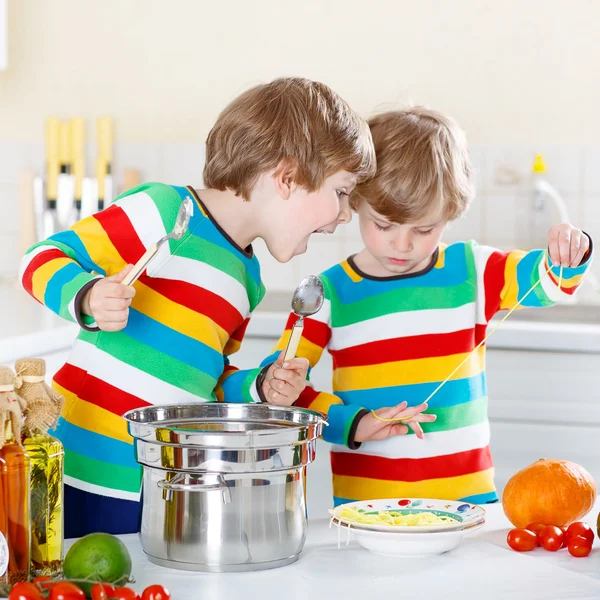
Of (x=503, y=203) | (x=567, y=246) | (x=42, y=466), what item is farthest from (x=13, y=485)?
(x=503, y=203)

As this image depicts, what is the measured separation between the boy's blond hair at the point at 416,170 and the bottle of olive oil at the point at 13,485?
2.45 ft

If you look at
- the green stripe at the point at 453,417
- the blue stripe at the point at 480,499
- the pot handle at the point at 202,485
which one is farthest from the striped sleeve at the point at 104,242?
the blue stripe at the point at 480,499

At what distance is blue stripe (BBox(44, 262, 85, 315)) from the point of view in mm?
1039

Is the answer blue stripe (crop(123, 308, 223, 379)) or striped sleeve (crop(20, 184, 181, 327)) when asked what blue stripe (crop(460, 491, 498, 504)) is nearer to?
blue stripe (crop(123, 308, 223, 379))

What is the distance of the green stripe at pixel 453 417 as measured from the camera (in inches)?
56.7

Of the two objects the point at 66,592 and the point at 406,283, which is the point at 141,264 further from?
the point at 406,283

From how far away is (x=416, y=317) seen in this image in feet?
4.81

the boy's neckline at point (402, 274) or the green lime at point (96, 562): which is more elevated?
the boy's neckline at point (402, 274)

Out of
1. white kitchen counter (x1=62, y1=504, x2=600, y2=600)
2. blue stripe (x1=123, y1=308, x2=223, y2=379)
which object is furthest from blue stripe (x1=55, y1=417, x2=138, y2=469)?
white kitchen counter (x1=62, y1=504, x2=600, y2=600)

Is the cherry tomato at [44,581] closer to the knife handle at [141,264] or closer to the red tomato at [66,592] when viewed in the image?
the red tomato at [66,592]

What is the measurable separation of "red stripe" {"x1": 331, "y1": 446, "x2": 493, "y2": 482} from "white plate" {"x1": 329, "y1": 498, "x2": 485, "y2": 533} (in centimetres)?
42

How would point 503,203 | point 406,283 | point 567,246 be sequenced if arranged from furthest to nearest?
point 503,203
point 406,283
point 567,246

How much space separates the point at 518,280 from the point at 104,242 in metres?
0.66

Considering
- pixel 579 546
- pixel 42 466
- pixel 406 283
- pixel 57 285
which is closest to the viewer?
pixel 42 466
